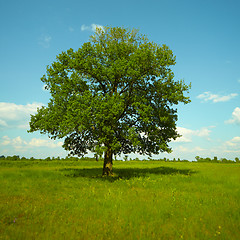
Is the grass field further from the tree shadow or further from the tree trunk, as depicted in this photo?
the tree trunk

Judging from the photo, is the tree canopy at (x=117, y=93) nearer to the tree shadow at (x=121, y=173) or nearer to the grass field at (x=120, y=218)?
the tree shadow at (x=121, y=173)

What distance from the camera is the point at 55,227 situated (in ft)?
28.5

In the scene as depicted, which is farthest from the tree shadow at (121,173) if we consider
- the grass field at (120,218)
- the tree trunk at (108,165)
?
the grass field at (120,218)

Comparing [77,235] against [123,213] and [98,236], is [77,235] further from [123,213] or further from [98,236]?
[123,213]

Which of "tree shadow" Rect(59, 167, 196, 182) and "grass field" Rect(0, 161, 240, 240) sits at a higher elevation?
"tree shadow" Rect(59, 167, 196, 182)

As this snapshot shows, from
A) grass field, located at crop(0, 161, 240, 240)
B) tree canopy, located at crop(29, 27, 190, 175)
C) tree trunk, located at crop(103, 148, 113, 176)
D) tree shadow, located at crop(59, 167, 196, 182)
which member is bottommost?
grass field, located at crop(0, 161, 240, 240)

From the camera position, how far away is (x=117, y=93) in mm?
26766

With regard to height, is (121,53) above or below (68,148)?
above

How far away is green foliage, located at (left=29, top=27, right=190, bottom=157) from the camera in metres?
24.0

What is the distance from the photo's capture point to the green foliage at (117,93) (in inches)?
945

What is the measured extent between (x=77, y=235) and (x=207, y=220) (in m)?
5.90

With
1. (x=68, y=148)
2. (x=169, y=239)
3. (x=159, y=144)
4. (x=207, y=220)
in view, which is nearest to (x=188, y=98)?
(x=159, y=144)

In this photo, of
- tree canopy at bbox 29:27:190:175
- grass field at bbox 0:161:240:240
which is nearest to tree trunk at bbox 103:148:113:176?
tree canopy at bbox 29:27:190:175

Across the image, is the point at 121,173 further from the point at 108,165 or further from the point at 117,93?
the point at 117,93
